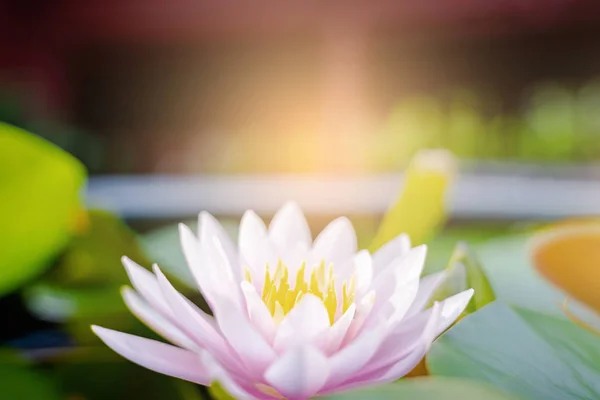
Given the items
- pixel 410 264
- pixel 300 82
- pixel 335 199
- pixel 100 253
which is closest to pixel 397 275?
pixel 410 264

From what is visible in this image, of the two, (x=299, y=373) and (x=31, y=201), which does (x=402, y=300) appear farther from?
(x=31, y=201)

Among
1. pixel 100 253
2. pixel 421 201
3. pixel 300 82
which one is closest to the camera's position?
pixel 421 201

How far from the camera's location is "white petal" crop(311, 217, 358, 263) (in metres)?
0.22

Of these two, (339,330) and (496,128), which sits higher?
(496,128)

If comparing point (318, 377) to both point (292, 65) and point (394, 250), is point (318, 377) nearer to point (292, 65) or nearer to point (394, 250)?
point (394, 250)

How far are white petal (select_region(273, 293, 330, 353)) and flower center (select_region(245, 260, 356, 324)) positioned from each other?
0.07 ft

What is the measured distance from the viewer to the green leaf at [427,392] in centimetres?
13

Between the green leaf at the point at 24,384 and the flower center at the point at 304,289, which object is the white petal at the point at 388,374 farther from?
the green leaf at the point at 24,384

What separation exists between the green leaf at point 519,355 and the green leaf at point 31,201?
0.22 m

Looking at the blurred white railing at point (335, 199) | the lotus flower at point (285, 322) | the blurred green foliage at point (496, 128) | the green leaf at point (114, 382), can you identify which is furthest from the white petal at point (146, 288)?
the blurred green foliage at point (496, 128)

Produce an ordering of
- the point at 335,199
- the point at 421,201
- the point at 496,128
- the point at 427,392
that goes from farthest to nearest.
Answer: the point at 496,128
the point at 335,199
the point at 421,201
the point at 427,392

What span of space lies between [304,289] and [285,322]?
4 cm

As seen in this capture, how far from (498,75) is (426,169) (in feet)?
12.8

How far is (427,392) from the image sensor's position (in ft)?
0.43
